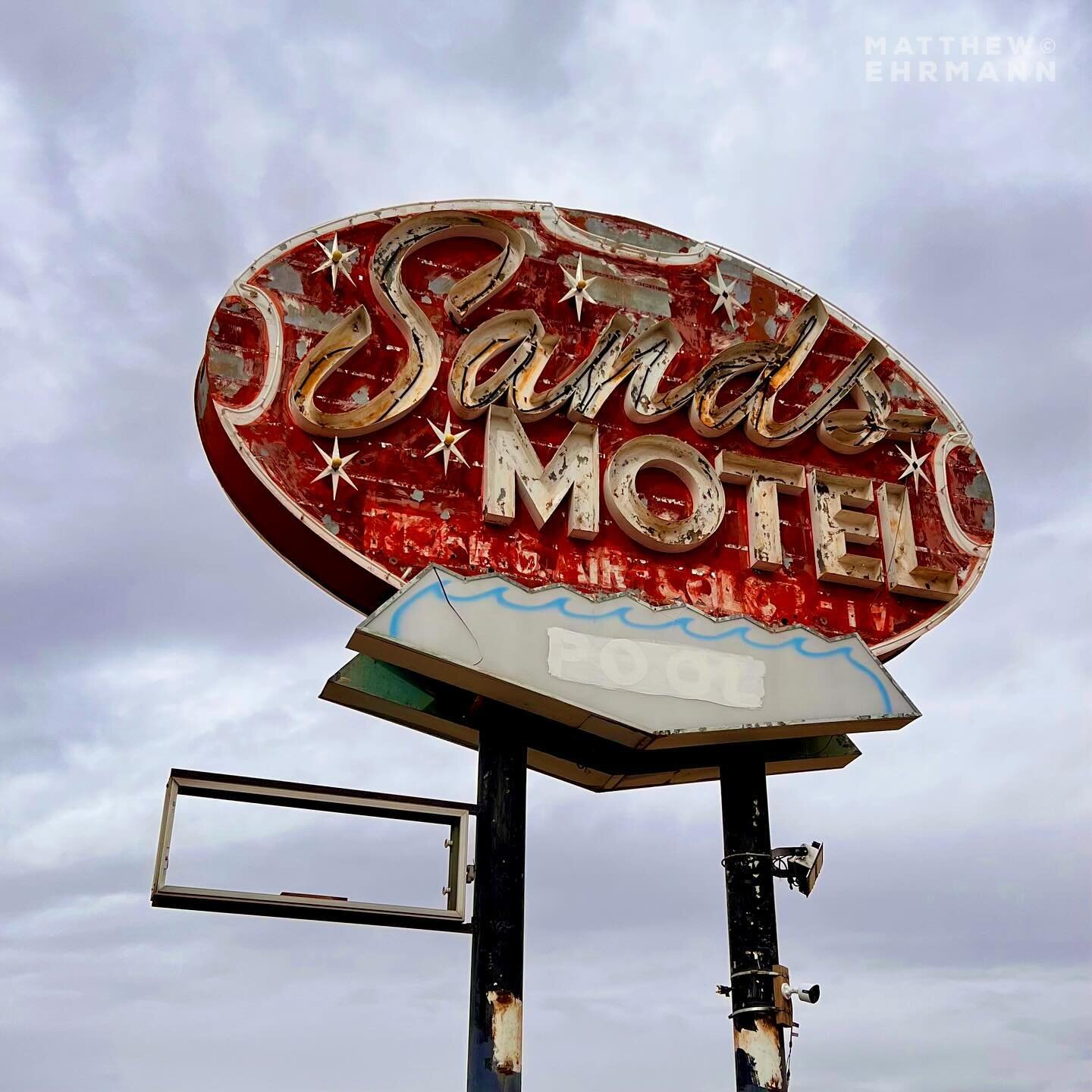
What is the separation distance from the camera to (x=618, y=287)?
1378 centimetres

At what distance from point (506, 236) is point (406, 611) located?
4404 millimetres

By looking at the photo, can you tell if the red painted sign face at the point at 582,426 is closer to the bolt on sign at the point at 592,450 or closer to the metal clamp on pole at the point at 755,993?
the bolt on sign at the point at 592,450

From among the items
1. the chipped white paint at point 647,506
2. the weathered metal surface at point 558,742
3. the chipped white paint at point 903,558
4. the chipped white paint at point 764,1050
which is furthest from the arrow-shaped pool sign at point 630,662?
the chipped white paint at point 764,1050

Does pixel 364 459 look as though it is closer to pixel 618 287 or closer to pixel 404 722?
pixel 404 722

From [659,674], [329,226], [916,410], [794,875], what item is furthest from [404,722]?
[916,410]

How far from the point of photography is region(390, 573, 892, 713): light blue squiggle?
10.7 metres

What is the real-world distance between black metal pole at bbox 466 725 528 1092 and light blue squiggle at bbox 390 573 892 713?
118 cm

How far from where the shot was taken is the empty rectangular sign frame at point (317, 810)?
10.2 metres

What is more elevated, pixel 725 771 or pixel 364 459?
pixel 364 459

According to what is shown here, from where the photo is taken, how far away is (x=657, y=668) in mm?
11273

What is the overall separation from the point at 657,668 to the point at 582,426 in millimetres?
2493

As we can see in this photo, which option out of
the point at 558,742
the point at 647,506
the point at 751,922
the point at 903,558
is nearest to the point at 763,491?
the point at 647,506

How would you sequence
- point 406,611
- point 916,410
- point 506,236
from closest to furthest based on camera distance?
point 406,611 → point 506,236 → point 916,410

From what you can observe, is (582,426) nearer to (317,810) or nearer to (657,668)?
(657,668)
